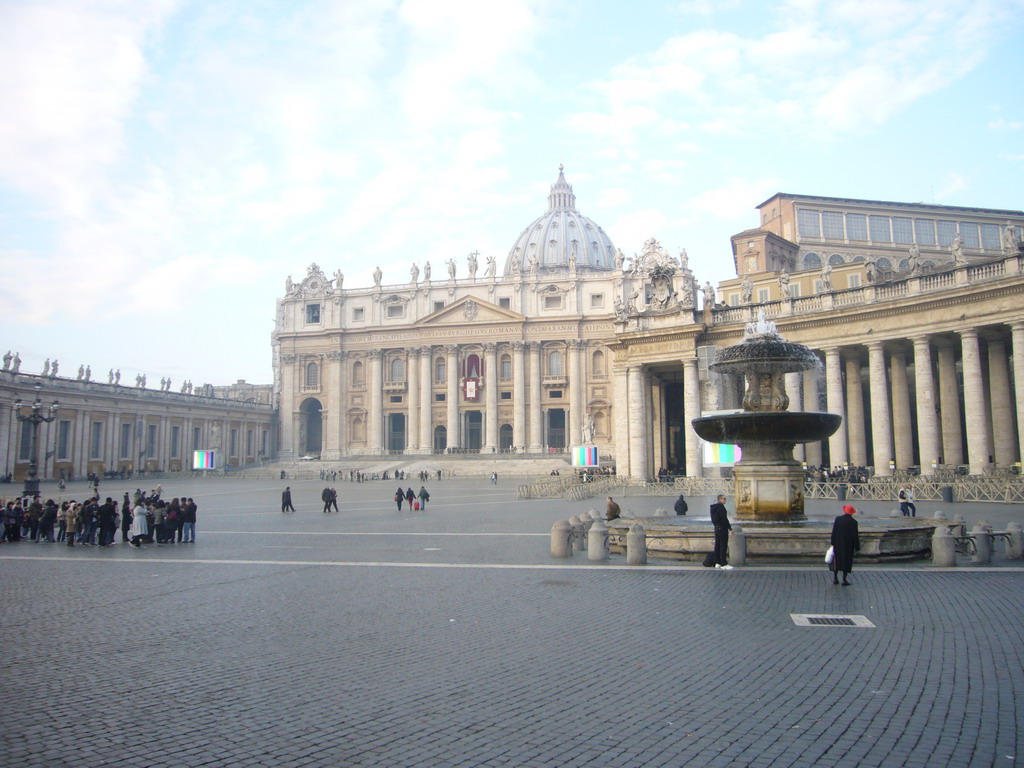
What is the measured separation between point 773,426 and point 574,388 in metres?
68.0

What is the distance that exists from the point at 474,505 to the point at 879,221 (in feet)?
145

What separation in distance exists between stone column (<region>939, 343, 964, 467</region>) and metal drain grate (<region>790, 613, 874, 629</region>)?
24.2 meters

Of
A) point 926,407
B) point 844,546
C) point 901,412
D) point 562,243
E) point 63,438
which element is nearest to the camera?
point 844,546

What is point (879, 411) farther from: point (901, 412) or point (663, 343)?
point (663, 343)

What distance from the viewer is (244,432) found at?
86.7m

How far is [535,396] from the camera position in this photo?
84.1 m

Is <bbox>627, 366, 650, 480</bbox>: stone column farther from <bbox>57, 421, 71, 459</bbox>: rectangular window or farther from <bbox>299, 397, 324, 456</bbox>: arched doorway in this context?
<bbox>299, 397, 324, 456</bbox>: arched doorway

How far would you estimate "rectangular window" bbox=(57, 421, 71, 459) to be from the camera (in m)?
60.5

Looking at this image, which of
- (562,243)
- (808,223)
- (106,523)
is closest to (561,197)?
(562,243)

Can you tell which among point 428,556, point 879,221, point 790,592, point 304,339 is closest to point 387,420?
point 304,339

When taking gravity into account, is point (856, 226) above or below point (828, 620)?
above

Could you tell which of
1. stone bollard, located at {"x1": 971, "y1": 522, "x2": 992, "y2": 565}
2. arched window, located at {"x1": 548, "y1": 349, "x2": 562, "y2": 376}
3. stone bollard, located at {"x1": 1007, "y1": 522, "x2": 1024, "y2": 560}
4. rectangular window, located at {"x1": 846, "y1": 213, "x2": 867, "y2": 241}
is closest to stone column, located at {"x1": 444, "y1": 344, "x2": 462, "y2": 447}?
arched window, located at {"x1": 548, "y1": 349, "x2": 562, "y2": 376}

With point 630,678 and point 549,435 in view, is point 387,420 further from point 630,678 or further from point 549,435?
point 630,678

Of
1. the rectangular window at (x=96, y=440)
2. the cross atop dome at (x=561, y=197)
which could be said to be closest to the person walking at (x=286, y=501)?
the rectangular window at (x=96, y=440)
